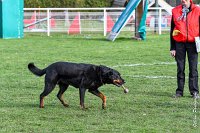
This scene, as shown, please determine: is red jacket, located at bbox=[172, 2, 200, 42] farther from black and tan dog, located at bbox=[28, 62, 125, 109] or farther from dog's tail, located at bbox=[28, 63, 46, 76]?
dog's tail, located at bbox=[28, 63, 46, 76]

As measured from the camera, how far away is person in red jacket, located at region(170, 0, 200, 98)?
10758mm

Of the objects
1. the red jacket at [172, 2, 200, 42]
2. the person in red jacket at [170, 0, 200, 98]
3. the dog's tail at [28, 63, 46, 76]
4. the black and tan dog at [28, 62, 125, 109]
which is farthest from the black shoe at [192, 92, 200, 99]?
the dog's tail at [28, 63, 46, 76]

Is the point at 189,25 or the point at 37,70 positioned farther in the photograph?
the point at 189,25

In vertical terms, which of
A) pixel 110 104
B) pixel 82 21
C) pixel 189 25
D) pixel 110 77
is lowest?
pixel 110 104

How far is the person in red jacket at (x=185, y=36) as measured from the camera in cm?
1076

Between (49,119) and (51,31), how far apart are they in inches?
924

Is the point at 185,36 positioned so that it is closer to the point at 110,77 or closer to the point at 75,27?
the point at 110,77

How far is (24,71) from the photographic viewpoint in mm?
14688

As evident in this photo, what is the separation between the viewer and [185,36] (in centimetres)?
1080

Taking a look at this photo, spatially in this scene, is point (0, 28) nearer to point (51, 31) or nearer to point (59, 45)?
point (51, 31)

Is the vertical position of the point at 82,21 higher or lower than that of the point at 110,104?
higher

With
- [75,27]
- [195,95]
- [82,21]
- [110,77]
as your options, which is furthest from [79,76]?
[75,27]

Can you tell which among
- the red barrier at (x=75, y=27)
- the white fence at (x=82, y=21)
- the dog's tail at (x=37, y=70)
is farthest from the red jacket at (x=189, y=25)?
the red barrier at (x=75, y=27)

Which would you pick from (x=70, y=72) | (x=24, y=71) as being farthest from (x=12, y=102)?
(x=24, y=71)
